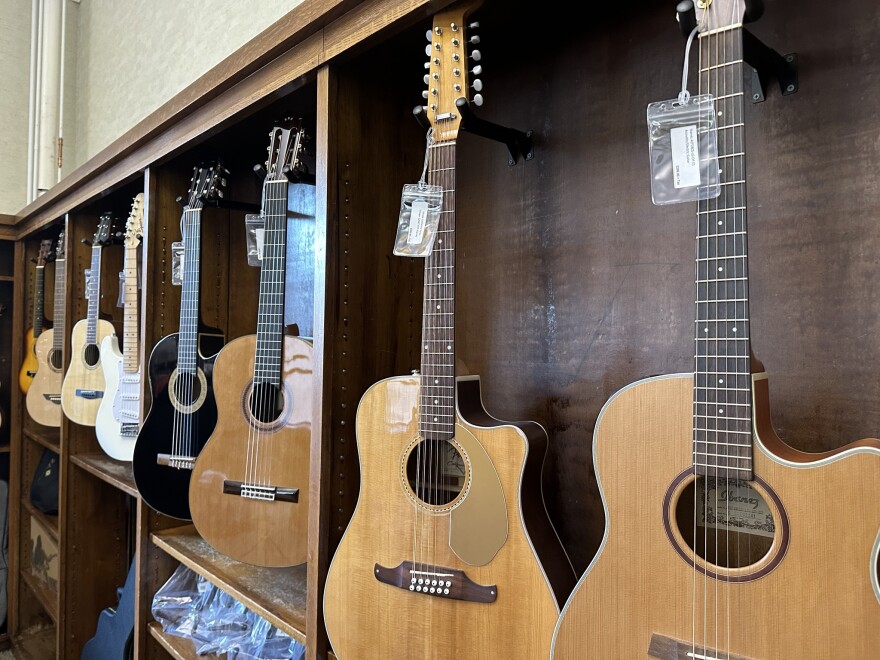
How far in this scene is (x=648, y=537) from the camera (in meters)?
0.76

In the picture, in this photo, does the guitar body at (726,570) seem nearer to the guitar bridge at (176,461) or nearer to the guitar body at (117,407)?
the guitar bridge at (176,461)

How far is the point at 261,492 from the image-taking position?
4.42 ft

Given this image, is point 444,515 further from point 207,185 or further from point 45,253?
point 45,253

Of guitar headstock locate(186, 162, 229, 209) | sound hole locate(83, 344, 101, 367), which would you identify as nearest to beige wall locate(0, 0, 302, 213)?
guitar headstock locate(186, 162, 229, 209)

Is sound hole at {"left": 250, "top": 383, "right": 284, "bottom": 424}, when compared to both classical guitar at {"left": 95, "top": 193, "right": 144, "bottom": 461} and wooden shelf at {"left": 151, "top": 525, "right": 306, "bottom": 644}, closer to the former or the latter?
wooden shelf at {"left": 151, "top": 525, "right": 306, "bottom": 644}

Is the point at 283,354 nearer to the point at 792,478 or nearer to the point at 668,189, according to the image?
the point at 668,189

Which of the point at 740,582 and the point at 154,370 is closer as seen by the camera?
the point at 740,582

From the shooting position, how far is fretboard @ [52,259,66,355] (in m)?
2.62

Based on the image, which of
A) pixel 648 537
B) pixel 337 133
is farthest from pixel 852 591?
pixel 337 133

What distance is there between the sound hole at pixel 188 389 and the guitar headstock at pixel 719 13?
1394mm

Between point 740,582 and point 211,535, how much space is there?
1125mm

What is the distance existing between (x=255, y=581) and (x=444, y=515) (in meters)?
0.66

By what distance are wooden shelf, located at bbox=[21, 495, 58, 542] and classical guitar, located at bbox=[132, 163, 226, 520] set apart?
1.28 metres

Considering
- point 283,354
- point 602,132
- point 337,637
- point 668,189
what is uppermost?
point 602,132
